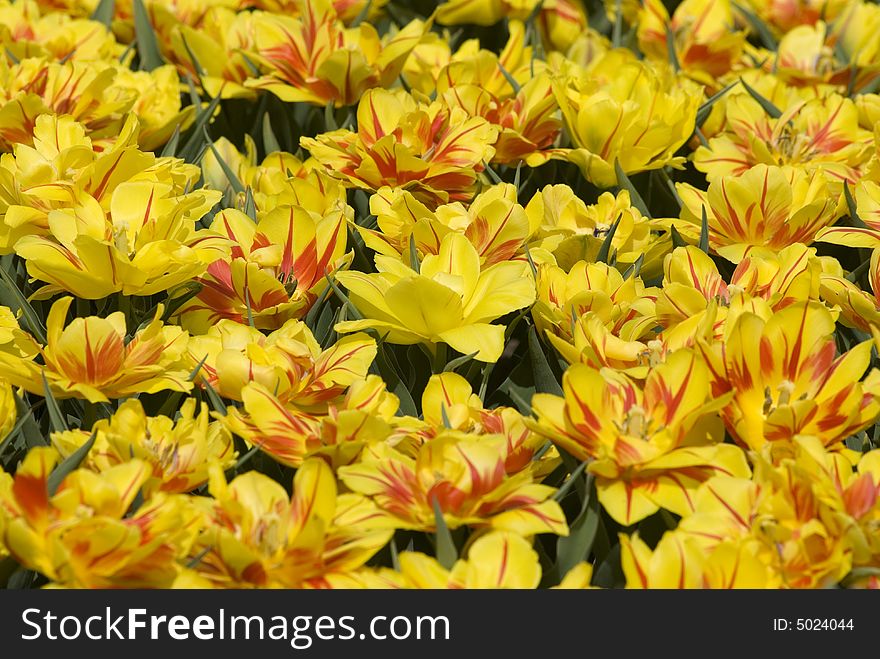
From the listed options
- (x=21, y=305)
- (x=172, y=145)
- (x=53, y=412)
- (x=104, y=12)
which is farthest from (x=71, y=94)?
(x=53, y=412)

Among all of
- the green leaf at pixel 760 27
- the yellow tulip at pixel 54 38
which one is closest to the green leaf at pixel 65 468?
the yellow tulip at pixel 54 38

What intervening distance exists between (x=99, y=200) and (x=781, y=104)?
1.13 metres

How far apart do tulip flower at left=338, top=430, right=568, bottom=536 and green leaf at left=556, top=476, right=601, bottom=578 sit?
0.04 m

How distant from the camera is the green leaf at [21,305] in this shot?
128cm

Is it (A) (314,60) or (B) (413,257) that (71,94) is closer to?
(A) (314,60)

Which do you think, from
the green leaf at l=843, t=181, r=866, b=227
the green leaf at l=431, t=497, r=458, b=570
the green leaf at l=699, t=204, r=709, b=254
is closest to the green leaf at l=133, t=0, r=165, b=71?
the green leaf at l=699, t=204, r=709, b=254

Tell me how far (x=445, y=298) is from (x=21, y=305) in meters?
0.49

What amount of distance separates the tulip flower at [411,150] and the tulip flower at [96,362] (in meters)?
0.43

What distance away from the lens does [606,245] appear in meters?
1.40

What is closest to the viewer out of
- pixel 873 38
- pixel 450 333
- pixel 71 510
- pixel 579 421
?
pixel 71 510
